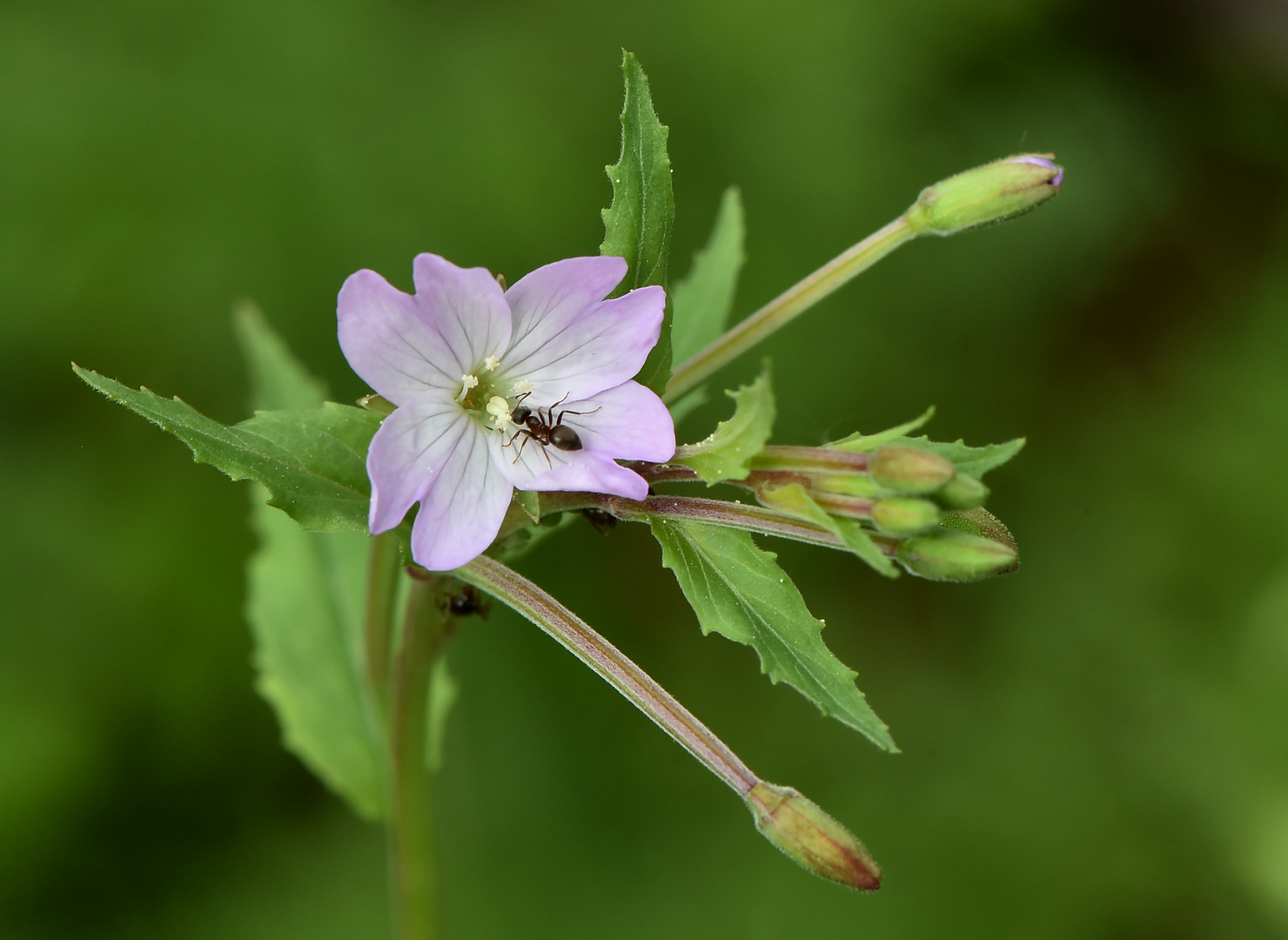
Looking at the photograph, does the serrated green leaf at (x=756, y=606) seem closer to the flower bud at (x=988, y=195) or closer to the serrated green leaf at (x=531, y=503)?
the serrated green leaf at (x=531, y=503)

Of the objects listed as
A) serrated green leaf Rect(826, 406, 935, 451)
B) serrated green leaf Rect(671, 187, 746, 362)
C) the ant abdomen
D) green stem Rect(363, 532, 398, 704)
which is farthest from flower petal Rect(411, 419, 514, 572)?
serrated green leaf Rect(671, 187, 746, 362)

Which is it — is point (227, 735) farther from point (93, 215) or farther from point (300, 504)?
point (300, 504)

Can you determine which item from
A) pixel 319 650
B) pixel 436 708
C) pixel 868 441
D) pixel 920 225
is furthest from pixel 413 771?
pixel 920 225

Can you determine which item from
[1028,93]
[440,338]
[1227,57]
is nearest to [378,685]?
[440,338]

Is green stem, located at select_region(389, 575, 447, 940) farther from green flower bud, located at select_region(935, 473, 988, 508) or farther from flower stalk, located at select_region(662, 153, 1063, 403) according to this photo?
green flower bud, located at select_region(935, 473, 988, 508)

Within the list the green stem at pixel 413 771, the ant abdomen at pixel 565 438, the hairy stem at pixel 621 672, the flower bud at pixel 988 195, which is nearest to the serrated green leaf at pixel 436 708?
the green stem at pixel 413 771

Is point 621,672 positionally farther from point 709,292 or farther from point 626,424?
point 709,292

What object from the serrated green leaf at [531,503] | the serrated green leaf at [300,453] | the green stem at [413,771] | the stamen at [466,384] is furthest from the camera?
the green stem at [413,771]
